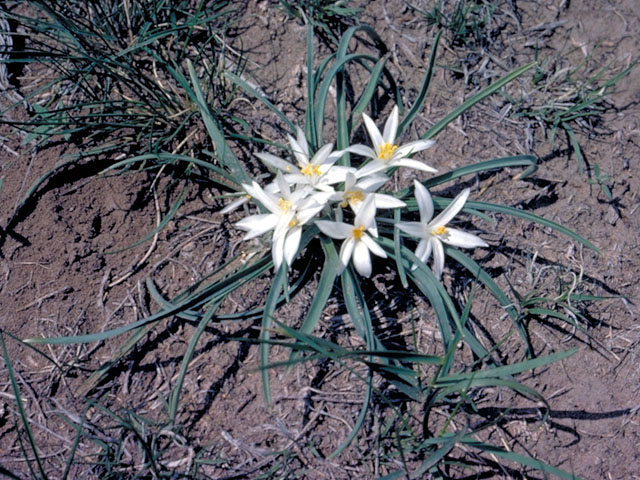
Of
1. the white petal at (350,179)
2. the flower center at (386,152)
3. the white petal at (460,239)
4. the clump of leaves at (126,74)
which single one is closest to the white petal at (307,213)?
the white petal at (350,179)

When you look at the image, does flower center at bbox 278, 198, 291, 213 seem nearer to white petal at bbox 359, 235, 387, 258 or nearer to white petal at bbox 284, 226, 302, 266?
white petal at bbox 284, 226, 302, 266

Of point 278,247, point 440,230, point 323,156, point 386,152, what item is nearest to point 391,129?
point 386,152

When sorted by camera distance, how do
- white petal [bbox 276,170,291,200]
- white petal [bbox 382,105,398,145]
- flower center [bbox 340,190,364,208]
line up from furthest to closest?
white petal [bbox 382,105,398,145] < flower center [bbox 340,190,364,208] < white petal [bbox 276,170,291,200]

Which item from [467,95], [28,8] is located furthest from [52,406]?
[467,95]

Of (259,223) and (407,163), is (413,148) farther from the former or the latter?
(259,223)

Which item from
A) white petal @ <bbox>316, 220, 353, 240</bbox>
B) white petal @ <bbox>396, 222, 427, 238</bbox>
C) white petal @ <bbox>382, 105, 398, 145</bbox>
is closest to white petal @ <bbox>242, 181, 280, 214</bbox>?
white petal @ <bbox>316, 220, 353, 240</bbox>

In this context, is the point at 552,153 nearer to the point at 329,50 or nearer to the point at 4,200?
the point at 329,50
